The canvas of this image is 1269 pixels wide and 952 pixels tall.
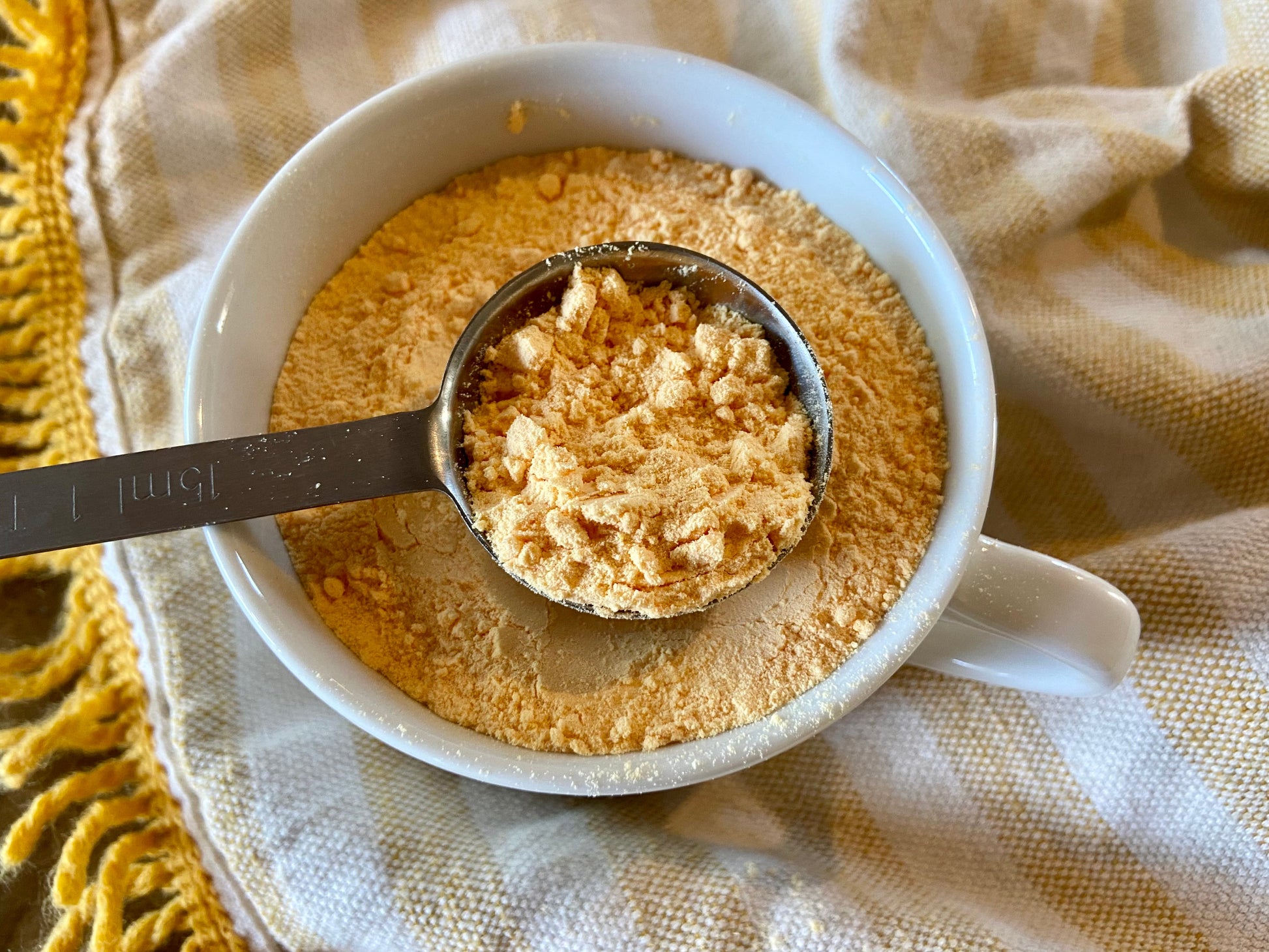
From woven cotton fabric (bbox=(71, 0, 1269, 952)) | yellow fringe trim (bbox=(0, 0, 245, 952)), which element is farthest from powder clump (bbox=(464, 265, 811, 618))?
yellow fringe trim (bbox=(0, 0, 245, 952))

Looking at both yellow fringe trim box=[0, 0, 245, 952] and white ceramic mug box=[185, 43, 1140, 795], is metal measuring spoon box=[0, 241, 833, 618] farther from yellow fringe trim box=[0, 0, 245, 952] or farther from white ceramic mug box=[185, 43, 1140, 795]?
yellow fringe trim box=[0, 0, 245, 952]

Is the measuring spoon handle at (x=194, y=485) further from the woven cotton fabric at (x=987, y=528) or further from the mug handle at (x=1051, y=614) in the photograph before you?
the mug handle at (x=1051, y=614)

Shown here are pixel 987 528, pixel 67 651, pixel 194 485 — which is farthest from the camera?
pixel 987 528

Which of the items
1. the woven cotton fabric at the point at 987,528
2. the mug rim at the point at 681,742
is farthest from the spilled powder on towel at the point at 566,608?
the woven cotton fabric at the point at 987,528

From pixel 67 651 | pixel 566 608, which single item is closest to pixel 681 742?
pixel 566 608

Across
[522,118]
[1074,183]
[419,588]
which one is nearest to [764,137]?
[522,118]

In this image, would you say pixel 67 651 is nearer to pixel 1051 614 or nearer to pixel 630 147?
pixel 630 147

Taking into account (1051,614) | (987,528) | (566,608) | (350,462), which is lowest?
(987,528)
